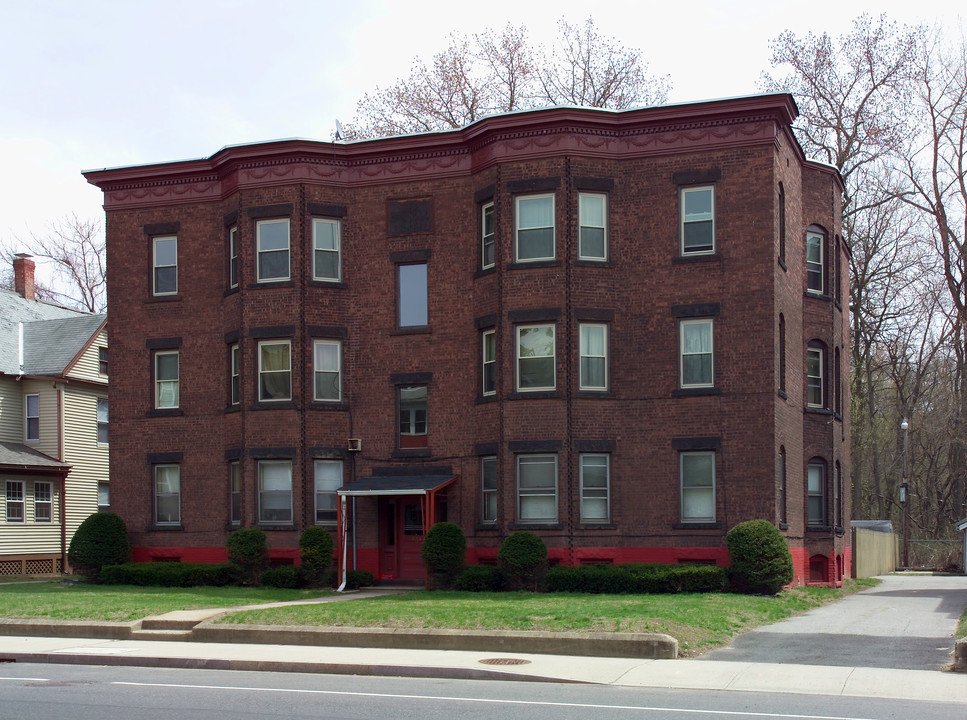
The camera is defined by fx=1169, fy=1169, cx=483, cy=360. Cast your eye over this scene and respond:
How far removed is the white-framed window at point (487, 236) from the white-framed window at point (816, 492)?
35.5 feet

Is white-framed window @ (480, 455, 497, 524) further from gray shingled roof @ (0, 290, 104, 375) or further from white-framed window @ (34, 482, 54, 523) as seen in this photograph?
white-framed window @ (34, 482, 54, 523)

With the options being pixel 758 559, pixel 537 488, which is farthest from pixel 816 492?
pixel 537 488

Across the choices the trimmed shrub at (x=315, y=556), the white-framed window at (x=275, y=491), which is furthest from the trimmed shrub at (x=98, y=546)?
the trimmed shrub at (x=315, y=556)

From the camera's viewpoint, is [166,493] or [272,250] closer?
[272,250]

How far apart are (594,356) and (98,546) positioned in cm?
1421

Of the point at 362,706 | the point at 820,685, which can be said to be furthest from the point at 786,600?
the point at 362,706

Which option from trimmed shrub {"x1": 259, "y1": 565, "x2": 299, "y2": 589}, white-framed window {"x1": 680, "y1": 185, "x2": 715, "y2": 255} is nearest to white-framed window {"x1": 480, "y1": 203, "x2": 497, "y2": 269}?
white-framed window {"x1": 680, "y1": 185, "x2": 715, "y2": 255}

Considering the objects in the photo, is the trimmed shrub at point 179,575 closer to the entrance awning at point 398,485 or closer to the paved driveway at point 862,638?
the entrance awning at point 398,485

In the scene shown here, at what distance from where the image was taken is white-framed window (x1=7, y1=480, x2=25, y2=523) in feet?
127

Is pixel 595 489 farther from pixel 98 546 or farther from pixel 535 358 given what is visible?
pixel 98 546

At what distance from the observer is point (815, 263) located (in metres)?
33.0

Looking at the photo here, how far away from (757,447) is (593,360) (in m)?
4.37

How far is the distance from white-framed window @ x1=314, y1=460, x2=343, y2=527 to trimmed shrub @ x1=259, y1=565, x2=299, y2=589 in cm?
192

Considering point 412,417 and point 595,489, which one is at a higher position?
point 412,417
